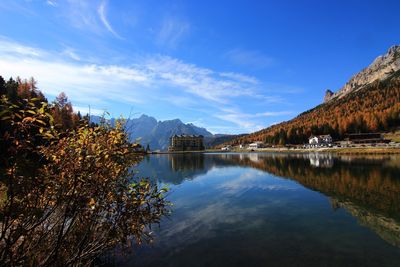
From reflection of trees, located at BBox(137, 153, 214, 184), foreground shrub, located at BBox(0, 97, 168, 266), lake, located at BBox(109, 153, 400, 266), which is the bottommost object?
lake, located at BBox(109, 153, 400, 266)

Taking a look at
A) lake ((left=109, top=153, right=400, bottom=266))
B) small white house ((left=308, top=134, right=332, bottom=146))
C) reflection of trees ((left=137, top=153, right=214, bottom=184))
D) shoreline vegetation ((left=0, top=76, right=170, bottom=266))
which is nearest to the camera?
shoreline vegetation ((left=0, top=76, right=170, bottom=266))

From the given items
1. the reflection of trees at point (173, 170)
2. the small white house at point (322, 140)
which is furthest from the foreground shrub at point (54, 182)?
the small white house at point (322, 140)

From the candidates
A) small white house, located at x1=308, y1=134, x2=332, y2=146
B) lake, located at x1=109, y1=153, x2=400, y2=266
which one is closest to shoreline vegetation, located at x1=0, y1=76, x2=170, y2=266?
lake, located at x1=109, y1=153, x2=400, y2=266

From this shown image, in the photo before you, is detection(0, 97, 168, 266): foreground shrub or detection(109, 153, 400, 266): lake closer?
detection(0, 97, 168, 266): foreground shrub

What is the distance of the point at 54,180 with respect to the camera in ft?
21.2

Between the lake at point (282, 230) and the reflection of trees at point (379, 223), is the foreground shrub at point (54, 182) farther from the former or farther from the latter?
the reflection of trees at point (379, 223)

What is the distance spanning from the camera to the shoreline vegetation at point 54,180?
15.2 ft

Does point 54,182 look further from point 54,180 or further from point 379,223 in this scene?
point 379,223

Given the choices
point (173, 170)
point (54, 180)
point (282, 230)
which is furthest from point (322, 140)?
point (54, 180)

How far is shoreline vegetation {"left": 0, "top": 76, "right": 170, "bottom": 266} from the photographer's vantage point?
4641mm

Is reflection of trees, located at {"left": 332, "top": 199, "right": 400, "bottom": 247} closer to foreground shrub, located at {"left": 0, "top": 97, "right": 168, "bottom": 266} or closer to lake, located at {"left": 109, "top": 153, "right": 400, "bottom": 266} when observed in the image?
lake, located at {"left": 109, "top": 153, "right": 400, "bottom": 266}

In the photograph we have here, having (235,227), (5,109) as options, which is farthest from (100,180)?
(235,227)

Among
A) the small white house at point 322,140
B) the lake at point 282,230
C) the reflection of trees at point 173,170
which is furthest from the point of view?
the small white house at point 322,140

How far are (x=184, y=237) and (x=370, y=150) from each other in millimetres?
126595
